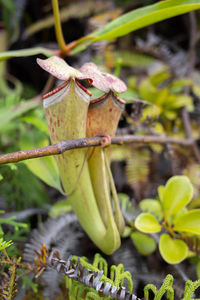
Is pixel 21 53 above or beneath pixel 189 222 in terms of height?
above

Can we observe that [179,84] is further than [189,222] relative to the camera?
Yes

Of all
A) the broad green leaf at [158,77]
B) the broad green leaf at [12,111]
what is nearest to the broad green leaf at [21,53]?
the broad green leaf at [12,111]

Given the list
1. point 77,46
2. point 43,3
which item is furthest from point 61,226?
point 43,3

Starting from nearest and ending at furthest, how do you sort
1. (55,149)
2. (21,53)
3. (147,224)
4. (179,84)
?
1. (55,149)
2. (147,224)
3. (21,53)
4. (179,84)

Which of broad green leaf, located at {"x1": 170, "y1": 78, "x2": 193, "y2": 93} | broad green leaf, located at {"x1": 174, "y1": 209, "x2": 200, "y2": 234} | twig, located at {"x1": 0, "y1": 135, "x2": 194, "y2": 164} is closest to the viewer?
twig, located at {"x1": 0, "y1": 135, "x2": 194, "y2": 164}

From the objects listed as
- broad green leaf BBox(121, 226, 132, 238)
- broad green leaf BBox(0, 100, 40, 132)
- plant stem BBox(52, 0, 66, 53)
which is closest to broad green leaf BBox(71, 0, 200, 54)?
plant stem BBox(52, 0, 66, 53)

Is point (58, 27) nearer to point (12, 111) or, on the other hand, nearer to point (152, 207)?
point (12, 111)

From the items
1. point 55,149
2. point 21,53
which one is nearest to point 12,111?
point 21,53

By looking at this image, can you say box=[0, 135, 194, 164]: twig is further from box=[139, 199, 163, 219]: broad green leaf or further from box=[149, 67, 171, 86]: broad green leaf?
box=[149, 67, 171, 86]: broad green leaf

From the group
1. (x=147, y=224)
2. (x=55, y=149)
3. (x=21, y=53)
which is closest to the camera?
(x=55, y=149)
